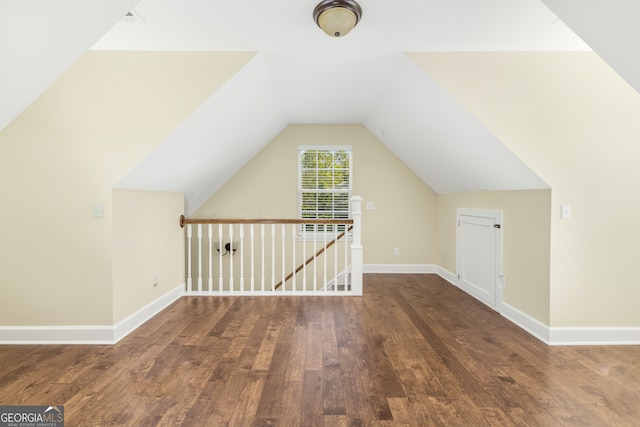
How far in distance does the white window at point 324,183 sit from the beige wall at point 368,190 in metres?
0.12

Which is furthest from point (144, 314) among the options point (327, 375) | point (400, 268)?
point (400, 268)

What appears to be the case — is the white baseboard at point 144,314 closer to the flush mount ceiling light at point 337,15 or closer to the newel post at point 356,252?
the newel post at point 356,252

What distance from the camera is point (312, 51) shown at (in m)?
2.85

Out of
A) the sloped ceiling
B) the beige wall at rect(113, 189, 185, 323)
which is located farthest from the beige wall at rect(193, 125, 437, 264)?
the sloped ceiling

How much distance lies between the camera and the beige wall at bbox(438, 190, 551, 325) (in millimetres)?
2822

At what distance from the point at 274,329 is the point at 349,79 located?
2.55 m


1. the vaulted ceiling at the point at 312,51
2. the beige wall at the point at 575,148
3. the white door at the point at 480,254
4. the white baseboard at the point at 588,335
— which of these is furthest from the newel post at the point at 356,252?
the white baseboard at the point at 588,335

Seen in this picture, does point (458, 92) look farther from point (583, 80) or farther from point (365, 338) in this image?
point (365, 338)

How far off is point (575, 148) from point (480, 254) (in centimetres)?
160

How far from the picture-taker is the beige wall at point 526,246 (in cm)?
282

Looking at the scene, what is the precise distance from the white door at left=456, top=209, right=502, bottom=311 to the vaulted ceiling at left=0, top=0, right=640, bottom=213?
15.3 inches

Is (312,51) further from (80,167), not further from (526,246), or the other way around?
(526,246)

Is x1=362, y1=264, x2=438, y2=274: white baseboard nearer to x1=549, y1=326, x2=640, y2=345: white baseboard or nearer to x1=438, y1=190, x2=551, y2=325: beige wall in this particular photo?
x1=438, y1=190, x2=551, y2=325: beige wall

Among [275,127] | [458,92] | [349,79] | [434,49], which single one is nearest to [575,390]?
[458,92]
